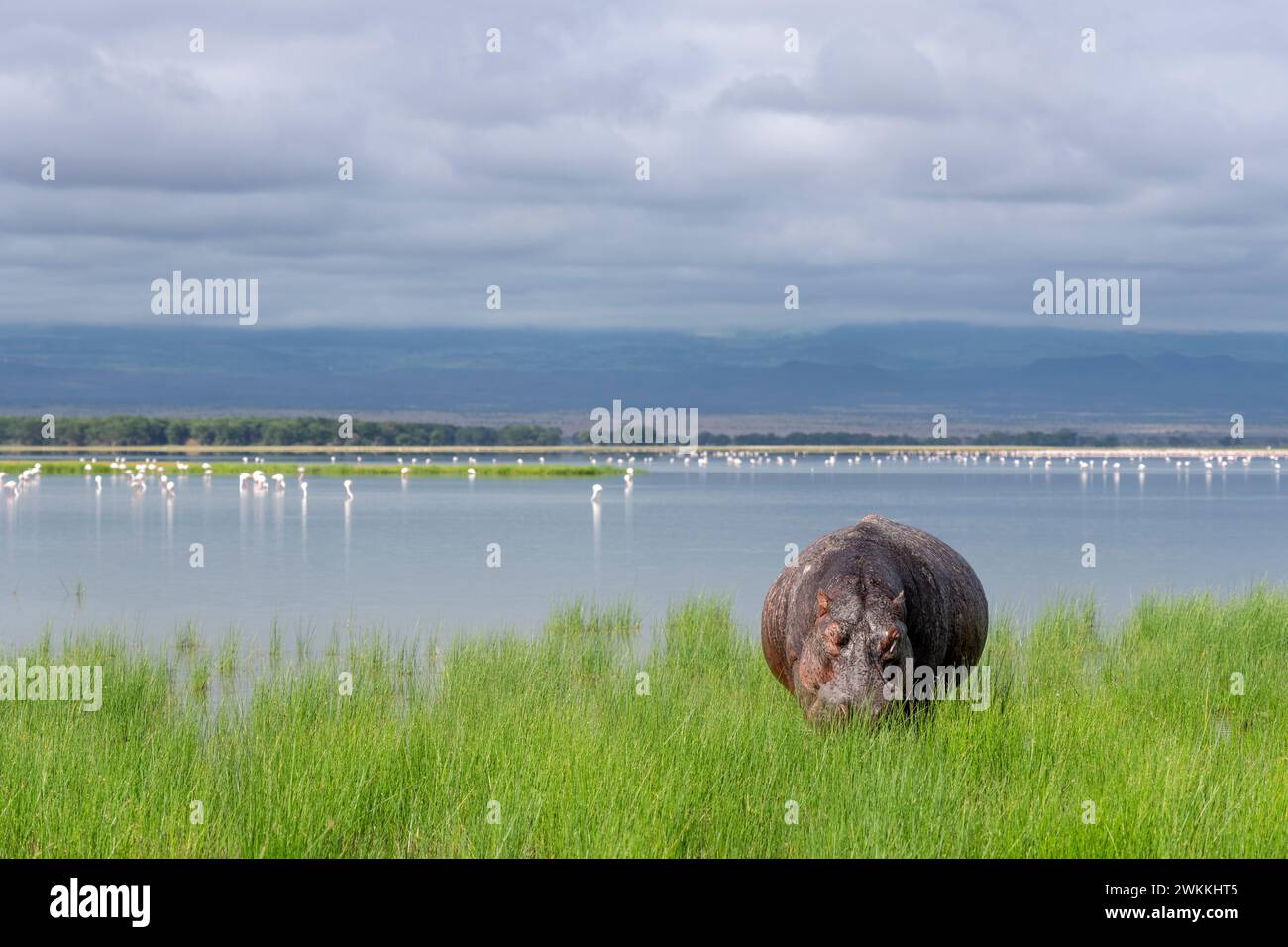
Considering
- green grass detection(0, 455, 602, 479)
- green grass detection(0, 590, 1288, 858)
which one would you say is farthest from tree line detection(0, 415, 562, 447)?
green grass detection(0, 590, 1288, 858)

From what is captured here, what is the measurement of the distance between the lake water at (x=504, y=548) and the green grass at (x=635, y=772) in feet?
21.7

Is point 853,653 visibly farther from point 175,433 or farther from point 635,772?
point 175,433

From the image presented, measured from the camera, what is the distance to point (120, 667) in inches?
642

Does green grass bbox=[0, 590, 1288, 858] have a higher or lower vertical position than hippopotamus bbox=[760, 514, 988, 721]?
lower

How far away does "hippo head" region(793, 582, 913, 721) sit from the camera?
11844mm

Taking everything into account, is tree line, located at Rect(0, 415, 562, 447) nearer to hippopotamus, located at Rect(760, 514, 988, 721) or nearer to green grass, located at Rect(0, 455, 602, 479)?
green grass, located at Rect(0, 455, 602, 479)

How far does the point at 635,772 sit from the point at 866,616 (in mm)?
2414

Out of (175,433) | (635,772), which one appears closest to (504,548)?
(635,772)

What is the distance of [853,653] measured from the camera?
1194 cm

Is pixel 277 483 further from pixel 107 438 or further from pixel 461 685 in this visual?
pixel 107 438

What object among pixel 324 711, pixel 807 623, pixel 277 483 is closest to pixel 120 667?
pixel 324 711

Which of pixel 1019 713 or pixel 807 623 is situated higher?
pixel 807 623

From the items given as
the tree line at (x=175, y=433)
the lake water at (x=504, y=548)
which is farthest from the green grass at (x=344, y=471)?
the tree line at (x=175, y=433)

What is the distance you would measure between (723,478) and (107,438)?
100 metres
